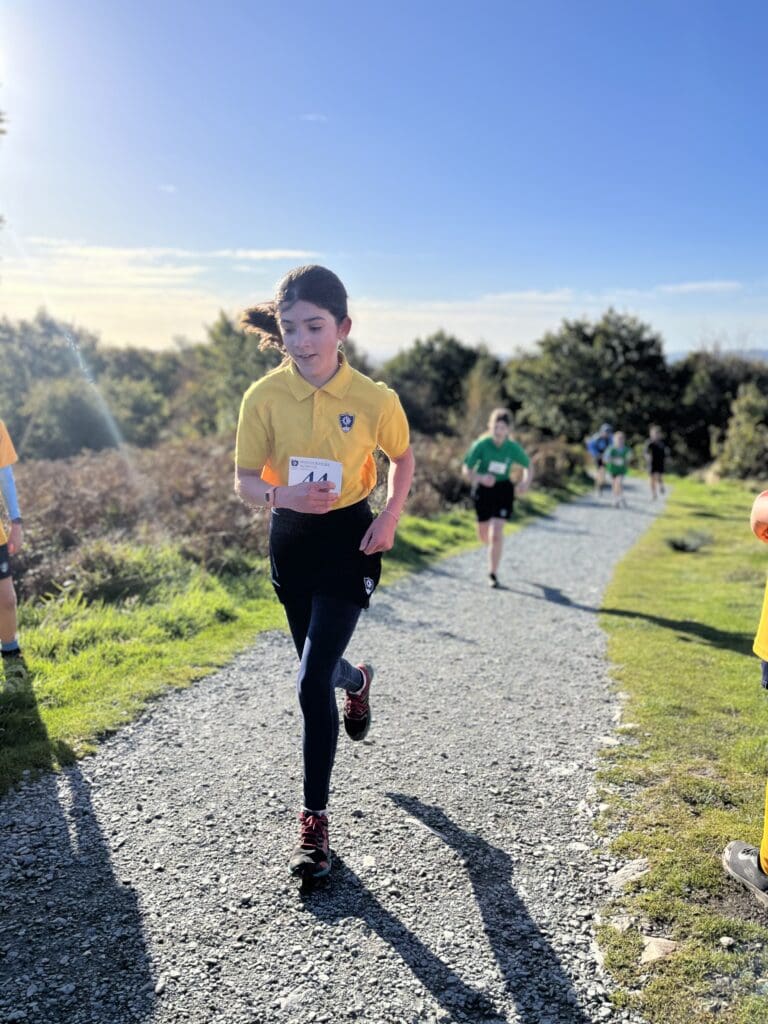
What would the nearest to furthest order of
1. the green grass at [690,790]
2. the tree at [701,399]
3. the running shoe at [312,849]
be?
1. the green grass at [690,790]
2. the running shoe at [312,849]
3. the tree at [701,399]

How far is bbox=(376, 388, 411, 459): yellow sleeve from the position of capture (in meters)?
3.11

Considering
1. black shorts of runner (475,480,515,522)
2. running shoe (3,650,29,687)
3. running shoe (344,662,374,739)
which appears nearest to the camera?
running shoe (344,662,374,739)

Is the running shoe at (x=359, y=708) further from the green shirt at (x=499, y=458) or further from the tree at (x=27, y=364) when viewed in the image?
the tree at (x=27, y=364)

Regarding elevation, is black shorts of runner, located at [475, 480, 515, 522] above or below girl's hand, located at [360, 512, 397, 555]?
below

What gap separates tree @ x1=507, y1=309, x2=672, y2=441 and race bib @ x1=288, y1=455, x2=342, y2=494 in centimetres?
3796

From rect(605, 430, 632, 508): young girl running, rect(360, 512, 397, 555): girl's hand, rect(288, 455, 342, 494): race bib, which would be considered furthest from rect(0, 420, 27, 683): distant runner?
rect(605, 430, 632, 508): young girl running

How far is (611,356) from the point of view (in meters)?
40.9

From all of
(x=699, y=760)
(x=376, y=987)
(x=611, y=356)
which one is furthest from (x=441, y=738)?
(x=611, y=356)

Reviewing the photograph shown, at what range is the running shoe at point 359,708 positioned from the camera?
3766mm

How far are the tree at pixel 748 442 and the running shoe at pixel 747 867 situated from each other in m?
28.2

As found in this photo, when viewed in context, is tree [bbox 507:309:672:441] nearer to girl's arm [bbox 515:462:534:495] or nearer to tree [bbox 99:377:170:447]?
tree [bbox 99:377:170:447]

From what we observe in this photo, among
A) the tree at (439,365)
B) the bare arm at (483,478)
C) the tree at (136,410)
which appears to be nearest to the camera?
the bare arm at (483,478)

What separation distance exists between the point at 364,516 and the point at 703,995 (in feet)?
6.63

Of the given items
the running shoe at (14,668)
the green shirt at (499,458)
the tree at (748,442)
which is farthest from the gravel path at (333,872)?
the tree at (748,442)
